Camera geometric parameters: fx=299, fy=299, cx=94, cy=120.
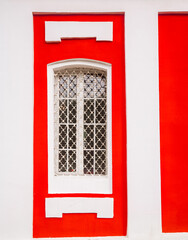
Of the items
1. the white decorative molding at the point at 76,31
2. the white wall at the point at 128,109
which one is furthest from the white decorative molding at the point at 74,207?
the white decorative molding at the point at 76,31

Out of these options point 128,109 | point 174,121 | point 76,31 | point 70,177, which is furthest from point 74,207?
point 76,31

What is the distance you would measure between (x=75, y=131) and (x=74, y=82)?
89 centimetres

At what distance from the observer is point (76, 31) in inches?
203

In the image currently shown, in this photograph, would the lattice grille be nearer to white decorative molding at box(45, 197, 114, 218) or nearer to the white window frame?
the white window frame

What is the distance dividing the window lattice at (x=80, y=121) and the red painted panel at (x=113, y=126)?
292 millimetres

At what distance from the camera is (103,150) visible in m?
5.37

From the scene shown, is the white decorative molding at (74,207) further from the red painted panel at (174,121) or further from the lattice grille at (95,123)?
the red painted panel at (174,121)

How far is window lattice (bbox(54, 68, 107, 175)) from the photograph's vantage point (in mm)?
5371

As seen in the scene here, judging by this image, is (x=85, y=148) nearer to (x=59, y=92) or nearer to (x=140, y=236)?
(x=59, y=92)

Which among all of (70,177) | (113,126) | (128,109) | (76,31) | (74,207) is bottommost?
(74,207)

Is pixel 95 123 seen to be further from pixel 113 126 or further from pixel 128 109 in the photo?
pixel 128 109

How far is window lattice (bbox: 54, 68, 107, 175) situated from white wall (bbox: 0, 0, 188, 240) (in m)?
0.53

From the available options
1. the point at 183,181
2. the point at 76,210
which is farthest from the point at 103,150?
the point at 183,181

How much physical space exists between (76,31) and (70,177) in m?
2.55
